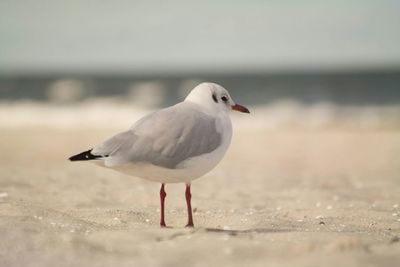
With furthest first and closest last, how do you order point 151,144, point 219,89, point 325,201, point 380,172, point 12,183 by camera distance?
point 380,172 → point 12,183 → point 325,201 → point 219,89 → point 151,144

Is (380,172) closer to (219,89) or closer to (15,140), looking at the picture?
(219,89)

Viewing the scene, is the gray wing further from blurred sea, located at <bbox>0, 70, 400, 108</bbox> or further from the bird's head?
blurred sea, located at <bbox>0, 70, 400, 108</bbox>

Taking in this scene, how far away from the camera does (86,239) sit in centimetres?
353

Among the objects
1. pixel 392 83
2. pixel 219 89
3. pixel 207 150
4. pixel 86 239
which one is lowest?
pixel 86 239

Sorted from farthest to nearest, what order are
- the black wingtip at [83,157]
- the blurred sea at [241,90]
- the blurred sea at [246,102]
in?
the blurred sea at [241,90]
the blurred sea at [246,102]
the black wingtip at [83,157]

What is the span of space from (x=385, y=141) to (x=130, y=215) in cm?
777

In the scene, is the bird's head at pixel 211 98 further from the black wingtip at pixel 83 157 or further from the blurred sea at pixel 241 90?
the blurred sea at pixel 241 90

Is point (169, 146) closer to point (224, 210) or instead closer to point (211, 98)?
point (211, 98)

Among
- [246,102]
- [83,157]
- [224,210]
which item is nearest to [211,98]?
[83,157]

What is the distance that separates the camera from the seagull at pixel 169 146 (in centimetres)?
379

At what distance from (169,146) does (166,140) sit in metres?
0.05

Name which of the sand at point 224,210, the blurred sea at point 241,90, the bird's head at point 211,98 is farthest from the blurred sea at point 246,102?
the bird's head at point 211,98

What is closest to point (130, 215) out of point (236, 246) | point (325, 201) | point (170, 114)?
point (170, 114)

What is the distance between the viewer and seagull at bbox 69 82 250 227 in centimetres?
379
